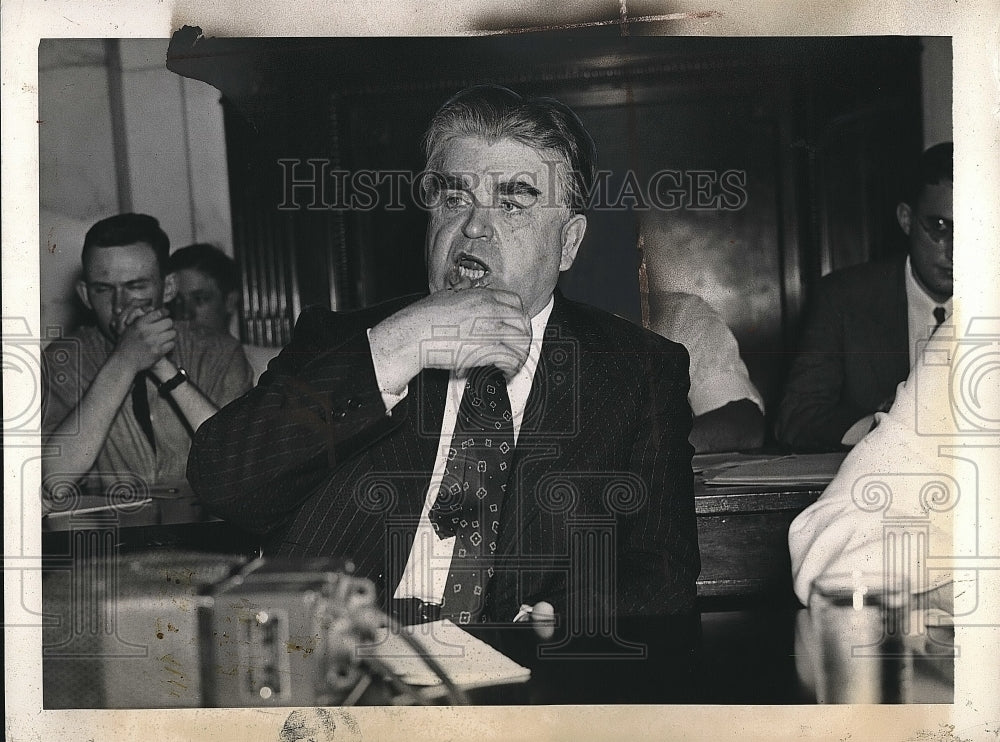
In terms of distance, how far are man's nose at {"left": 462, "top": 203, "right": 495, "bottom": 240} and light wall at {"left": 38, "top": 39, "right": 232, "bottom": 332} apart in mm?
576

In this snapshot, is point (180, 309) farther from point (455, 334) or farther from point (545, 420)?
point (545, 420)

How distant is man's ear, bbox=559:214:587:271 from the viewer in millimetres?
2230

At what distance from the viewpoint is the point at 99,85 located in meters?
2.27

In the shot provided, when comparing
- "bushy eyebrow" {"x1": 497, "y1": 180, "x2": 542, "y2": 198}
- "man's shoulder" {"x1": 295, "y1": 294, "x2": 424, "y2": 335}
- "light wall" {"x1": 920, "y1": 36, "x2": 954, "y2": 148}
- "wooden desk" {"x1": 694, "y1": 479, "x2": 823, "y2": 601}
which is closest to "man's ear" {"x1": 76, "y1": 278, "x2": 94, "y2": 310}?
"man's shoulder" {"x1": 295, "y1": 294, "x2": 424, "y2": 335}

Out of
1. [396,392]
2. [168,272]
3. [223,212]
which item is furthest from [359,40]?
[396,392]

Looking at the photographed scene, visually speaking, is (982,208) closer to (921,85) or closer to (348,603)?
(921,85)

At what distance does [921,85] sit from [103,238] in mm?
2019

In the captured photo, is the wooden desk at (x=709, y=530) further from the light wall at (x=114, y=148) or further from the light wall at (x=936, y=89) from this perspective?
the light wall at (x=936, y=89)

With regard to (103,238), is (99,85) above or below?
above

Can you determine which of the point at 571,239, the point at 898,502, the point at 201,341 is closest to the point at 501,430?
the point at 571,239

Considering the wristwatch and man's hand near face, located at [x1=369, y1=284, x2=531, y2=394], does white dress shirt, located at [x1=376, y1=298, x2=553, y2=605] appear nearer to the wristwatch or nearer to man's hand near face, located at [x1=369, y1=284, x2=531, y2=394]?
man's hand near face, located at [x1=369, y1=284, x2=531, y2=394]

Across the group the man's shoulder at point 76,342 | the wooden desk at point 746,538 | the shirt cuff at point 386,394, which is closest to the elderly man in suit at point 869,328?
the wooden desk at point 746,538

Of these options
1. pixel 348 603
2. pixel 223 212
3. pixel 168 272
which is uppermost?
pixel 223 212

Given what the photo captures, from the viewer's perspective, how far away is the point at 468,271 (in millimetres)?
2211
